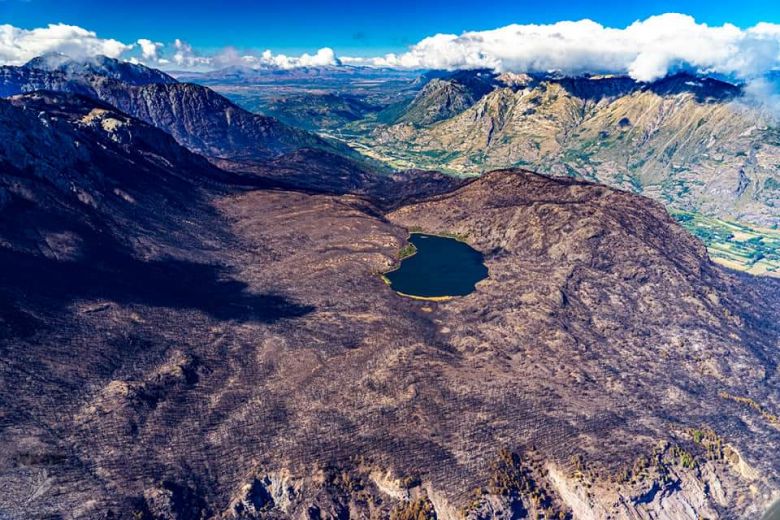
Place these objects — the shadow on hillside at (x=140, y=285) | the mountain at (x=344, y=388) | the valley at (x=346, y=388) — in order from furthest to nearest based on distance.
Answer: the shadow on hillside at (x=140, y=285)
the mountain at (x=344, y=388)
the valley at (x=346, y=388)

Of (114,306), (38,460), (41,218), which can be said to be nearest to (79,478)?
(38,460)

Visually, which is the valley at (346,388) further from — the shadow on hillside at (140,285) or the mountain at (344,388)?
the shadow on hillside at (140,285)

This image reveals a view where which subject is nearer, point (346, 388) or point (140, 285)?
point (346, 388)

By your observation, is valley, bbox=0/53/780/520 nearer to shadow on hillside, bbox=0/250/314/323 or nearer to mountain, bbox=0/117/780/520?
mountain, bbox=0/117/780/520

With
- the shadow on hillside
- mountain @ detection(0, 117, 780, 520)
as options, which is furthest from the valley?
the shadow on hillside

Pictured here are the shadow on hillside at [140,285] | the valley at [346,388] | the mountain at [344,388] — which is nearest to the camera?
the valley at [346,388]

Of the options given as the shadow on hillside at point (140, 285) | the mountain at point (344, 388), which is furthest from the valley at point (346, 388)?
the shadow on hillside at point (140, 285)

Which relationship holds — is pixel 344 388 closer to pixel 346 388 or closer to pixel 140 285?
pixel 346 388

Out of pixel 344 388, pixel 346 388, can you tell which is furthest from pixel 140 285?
pixel 346 388

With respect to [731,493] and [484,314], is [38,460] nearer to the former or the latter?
[484,314]
